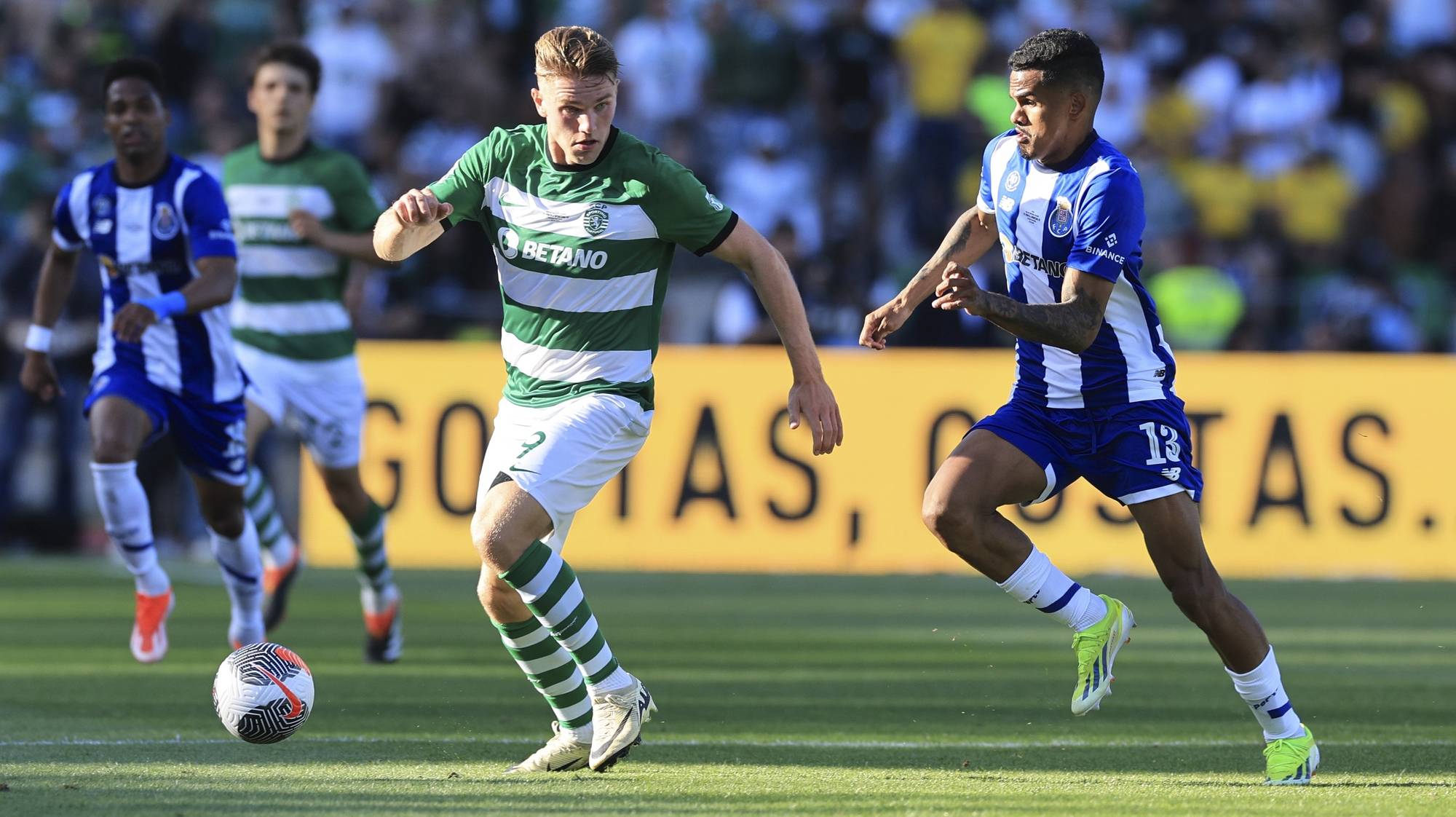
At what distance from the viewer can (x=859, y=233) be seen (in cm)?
1712

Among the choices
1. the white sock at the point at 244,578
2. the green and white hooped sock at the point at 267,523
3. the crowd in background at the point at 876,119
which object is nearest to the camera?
the white sock at the point at 244,578

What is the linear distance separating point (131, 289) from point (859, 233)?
9379 mm

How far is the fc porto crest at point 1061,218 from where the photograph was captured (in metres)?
6.31

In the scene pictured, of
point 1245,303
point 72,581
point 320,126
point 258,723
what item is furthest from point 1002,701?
point 320,126

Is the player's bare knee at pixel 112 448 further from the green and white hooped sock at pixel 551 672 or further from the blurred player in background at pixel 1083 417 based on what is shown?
the blurred player in background at pixel 1083 417

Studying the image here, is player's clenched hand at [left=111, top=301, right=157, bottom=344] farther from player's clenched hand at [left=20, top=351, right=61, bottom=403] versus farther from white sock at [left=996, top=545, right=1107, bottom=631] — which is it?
white sock at [left=996, top=545, right=1107, bottom=631]

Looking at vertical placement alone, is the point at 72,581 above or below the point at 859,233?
below

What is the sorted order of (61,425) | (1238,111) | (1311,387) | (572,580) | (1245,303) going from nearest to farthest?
→ (572,580) → (1311,387) → (61,425) → (1245,303) → (1238,111)

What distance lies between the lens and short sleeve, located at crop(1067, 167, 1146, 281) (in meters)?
6.15

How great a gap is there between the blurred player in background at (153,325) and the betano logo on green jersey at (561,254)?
98.3 inches

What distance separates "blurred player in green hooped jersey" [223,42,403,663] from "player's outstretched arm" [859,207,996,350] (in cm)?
361

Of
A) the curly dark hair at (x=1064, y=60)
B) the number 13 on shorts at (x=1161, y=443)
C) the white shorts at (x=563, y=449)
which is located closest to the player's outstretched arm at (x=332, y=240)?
the white shorts at (x=563, y=449)

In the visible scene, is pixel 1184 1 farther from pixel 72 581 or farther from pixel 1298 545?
pixel 72 581

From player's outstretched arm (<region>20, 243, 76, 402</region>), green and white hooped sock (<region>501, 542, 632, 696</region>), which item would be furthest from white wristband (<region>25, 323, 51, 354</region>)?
green and white hooped sock (<region>501, 542, 632, 696</region>)
